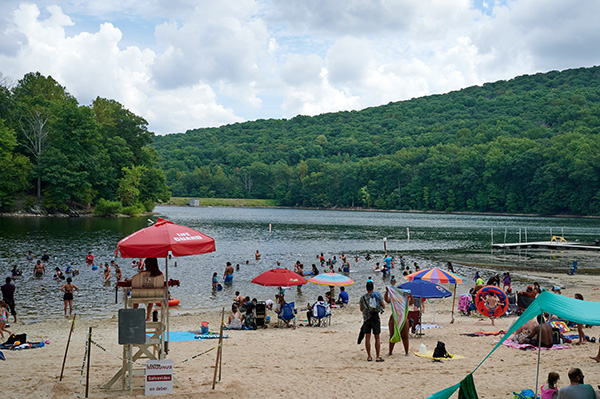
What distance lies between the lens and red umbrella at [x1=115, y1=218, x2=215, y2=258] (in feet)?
32.4

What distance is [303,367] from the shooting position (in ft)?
40.4

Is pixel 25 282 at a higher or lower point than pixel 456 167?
lower

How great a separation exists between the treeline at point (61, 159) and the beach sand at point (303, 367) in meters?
72.7

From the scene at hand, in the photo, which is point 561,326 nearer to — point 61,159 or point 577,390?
point 577,390

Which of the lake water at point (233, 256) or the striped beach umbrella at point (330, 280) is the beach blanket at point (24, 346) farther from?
the striped beach umbrella at point (330, 280)

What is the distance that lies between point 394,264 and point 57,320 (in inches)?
1138

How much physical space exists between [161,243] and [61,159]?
83.5 metres

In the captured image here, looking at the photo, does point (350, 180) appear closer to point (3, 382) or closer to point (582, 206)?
point (582, 206)

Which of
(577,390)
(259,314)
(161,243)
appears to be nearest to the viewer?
(577,390)

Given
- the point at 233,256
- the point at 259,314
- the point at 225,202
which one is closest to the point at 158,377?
the point at 259,314

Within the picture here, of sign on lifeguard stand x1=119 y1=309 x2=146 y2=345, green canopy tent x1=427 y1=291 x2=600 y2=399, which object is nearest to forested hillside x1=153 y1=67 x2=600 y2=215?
green canopy tent x1=427 y1=291 x2=600 y2=399

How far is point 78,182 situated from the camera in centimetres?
8575

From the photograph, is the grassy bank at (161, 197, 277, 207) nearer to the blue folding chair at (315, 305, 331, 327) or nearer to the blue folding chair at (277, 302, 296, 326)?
the blue folding chair at (277, 302, 296, 326)

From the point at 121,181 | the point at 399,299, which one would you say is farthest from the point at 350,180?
the point at 399,299
